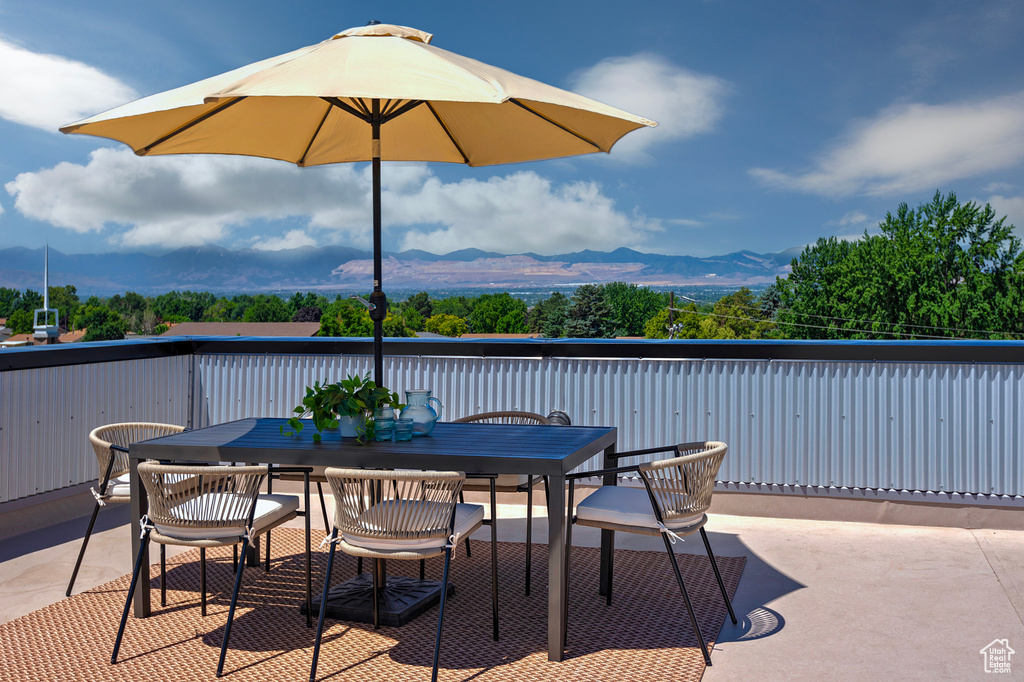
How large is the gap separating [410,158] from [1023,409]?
3.54 meters

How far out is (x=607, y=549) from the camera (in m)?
3.46

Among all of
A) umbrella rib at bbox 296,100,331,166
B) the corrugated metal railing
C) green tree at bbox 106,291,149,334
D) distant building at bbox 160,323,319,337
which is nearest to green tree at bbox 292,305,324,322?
distant building at bbox 160,323,319,337

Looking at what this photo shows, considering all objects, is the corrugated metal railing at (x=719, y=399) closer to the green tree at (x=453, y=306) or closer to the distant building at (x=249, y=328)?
the distant building at (x=249, y=328)

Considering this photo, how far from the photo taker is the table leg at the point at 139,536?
3.18 meters

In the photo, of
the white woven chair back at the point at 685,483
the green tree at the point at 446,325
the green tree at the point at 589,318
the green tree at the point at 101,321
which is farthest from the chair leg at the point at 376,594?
the green tree at the point at 589,318

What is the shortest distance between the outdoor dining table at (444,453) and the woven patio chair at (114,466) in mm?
271

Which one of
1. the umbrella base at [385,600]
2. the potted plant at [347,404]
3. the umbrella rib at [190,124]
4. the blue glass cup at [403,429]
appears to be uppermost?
the umbrella rib at [190,124]

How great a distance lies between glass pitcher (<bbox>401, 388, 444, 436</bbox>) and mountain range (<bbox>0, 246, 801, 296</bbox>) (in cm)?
8563

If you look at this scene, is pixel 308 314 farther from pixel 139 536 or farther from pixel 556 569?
pixel 556 569

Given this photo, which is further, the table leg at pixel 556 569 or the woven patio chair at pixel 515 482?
the woven patio chair at pixel 515 482

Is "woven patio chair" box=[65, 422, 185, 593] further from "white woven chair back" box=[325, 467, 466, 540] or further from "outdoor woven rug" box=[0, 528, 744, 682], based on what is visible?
"white woven chair back" box=[325, 467, 466, 540]

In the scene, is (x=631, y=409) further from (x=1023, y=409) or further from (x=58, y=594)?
(x=58, y=594)

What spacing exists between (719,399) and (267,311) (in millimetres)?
68329

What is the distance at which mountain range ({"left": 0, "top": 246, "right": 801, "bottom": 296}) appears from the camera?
92.4 m
